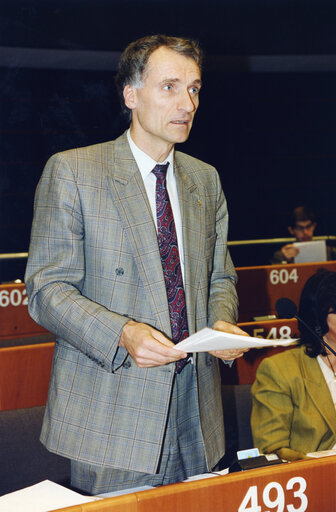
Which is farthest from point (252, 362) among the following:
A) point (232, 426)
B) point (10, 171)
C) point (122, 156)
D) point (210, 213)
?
point (10, 171)

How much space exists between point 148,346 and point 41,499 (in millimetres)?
352

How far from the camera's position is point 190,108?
5.04 ft

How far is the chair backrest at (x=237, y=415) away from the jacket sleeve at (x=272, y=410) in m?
0.29

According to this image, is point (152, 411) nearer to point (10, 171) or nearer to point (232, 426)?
point (232, 426)

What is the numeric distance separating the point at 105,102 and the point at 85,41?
656 millimetres

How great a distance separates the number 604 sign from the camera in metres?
Result: 1.18

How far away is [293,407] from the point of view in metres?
2.05

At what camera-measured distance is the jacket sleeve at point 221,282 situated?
1.60 m

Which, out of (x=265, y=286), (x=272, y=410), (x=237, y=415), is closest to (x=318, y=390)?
(x=272, y=410)

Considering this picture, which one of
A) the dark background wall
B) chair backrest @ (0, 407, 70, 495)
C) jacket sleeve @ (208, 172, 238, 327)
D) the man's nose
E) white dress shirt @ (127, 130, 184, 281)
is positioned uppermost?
the dark background wall

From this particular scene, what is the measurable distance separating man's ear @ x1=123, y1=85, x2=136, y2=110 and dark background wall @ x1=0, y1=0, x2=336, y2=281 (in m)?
4.58

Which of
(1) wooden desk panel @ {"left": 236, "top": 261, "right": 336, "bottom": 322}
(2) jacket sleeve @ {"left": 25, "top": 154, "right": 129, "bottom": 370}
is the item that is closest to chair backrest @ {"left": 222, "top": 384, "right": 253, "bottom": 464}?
(2) jacket sleeve @ {"left": 25, "top": 154, "right": 129, "bottom": 370}

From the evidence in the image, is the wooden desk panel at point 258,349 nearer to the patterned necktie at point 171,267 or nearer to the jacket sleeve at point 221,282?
the jacket sleeve at point 221,282

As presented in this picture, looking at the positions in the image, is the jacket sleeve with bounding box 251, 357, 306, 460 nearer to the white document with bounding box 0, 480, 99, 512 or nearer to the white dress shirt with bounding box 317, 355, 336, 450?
the white dress shirt with bounding box 317, 355, 336, 450
